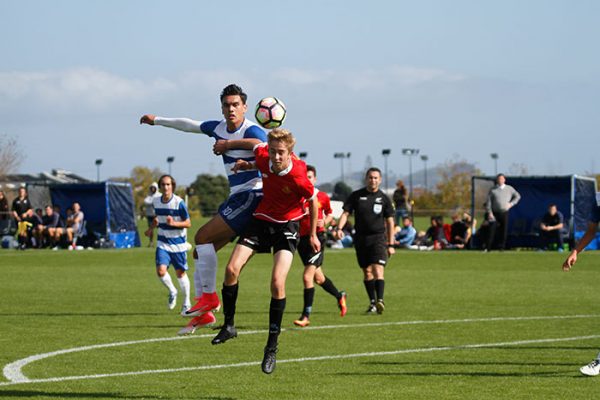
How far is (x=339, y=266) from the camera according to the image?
30.9 metres

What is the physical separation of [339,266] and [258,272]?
2838mm

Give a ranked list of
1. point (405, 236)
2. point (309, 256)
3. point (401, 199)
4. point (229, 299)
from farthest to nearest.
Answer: point (401, 199) < point (405, 236) < point (309, 256) < point (229, 299)

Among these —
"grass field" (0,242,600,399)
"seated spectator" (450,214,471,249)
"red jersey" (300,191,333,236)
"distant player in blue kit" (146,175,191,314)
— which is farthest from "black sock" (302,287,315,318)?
"seated spectator" (450,214,471,249)

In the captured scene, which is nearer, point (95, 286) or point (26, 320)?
point (26, 320)

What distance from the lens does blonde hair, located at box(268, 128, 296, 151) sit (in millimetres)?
9922

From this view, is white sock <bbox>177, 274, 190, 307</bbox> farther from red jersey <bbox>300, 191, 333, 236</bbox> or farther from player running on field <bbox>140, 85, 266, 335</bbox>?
player running on field <bbox>140, 85, 266, 335</bbox>

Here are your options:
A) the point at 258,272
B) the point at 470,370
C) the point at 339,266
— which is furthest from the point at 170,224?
the point at 339,266

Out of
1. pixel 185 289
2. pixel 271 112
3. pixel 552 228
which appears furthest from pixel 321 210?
pixel 552 228

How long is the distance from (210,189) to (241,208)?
96.2 meters

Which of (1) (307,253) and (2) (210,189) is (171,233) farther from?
(2) (210,189)

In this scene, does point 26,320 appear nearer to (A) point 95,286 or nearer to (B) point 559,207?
(A) point 95,286

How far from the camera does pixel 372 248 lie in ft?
59.0

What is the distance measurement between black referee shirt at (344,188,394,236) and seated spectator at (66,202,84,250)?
23088 millimetres

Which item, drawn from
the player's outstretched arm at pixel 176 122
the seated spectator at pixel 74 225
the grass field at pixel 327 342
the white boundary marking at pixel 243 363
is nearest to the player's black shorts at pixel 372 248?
the grass field at pixel 327 342
